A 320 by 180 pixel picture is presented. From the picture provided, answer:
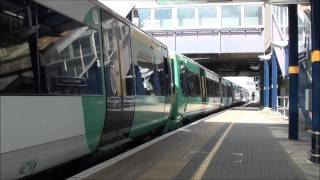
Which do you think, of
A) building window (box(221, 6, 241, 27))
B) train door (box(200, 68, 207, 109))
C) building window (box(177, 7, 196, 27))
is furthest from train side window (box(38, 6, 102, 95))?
building window (box(221, 6, 241, 27))

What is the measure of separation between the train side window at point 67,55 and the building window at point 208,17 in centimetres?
3608

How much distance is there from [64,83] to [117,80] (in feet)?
8.74

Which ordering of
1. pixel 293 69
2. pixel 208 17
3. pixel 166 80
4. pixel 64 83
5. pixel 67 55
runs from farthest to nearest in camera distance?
pixel 208 17 < pixel 166 80 < pixel 293 69 < pixel 67 55 < pixel 64 83

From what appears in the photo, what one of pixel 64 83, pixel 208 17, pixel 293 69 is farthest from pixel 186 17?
pixel 64 83

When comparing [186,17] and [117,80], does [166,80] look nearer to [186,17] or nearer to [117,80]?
[117,80]

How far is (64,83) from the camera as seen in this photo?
767cm

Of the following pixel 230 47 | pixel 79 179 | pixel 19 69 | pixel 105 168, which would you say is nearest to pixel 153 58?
pixel 105 168

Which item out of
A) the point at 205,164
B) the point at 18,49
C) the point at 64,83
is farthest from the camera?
the point at 205,164

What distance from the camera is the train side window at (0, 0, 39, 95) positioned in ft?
20.1

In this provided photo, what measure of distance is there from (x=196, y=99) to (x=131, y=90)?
45.5 feet

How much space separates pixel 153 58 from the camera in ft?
49.2

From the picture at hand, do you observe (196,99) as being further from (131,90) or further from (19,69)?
(19,69)

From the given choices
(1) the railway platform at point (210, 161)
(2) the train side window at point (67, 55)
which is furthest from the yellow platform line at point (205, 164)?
(2) the train side window at point (67, 55)

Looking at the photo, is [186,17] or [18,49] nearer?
[18,49]
